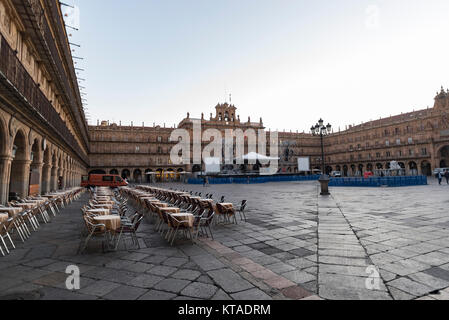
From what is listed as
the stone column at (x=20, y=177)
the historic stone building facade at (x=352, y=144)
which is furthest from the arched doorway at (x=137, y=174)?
the stone column at (x=20, y=177)

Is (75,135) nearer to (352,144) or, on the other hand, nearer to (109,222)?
(109,222)

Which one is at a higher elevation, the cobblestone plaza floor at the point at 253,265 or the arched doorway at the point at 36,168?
the arched doorway at the point at 36,168

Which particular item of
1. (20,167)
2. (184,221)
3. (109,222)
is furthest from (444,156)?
(20,167)

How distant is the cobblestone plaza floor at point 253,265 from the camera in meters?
2.56

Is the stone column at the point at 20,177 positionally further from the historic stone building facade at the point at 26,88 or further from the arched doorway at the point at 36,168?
the arched doorway at the point at 36,168

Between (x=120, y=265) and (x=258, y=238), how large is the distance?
2446 millimetres

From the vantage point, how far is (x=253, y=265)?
331cm

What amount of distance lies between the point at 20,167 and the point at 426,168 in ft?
188

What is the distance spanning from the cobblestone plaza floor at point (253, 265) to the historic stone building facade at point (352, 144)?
3873 centimetres

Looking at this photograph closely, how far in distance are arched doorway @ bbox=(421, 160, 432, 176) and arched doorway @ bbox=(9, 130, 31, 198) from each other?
55.9m

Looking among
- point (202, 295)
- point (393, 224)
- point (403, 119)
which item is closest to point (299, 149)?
point (403, 119)

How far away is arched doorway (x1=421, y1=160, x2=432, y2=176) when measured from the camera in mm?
45112
